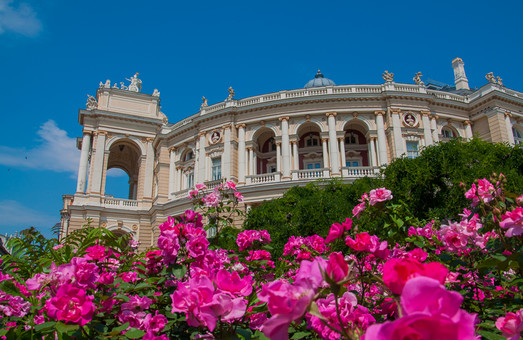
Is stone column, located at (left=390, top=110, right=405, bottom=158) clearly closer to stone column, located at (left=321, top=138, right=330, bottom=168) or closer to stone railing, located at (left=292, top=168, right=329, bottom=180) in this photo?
stone column, located at (left=321, top=138, right=330, bottom=168)

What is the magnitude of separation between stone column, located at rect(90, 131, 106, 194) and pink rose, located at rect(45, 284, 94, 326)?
3140 centimetres

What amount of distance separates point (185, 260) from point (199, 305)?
1278mm

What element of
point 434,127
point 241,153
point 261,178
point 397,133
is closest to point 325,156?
point 261,178

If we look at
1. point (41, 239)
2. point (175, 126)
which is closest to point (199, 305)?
point (41, 239)

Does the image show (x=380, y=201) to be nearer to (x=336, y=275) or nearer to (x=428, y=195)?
(x=336, y=275)

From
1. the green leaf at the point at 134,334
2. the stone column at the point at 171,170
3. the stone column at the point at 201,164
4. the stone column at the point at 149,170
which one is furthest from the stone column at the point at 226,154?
the green leaf at the point at 134,334

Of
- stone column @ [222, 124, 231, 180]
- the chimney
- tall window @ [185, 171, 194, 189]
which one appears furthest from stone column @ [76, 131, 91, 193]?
the chimney

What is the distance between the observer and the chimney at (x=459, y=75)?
139 ft

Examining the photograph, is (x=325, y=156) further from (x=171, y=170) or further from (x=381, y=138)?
(x=171, y=170)

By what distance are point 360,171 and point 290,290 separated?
80.2 feet

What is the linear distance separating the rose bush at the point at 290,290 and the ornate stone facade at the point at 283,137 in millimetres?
20830

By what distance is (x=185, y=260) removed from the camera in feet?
10.0

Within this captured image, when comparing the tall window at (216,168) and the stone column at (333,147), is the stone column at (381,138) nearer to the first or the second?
the stone column at (333,147)

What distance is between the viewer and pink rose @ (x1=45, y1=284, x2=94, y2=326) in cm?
221
